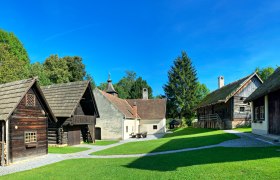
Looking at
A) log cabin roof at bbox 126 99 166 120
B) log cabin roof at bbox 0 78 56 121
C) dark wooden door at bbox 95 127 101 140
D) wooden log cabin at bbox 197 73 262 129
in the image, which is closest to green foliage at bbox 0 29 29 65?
log cabin roof at bbox 126 99 166 120

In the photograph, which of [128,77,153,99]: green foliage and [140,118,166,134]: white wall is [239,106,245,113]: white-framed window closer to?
[140,118,166,134]: white wall

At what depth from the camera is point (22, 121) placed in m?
18.6

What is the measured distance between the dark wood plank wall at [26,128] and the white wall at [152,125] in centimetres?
3185

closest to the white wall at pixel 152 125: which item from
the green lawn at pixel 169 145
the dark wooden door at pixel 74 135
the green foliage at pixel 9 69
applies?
the dark wooden door at pixel 74 135

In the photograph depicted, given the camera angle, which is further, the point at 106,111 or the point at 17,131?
the point at 106,111

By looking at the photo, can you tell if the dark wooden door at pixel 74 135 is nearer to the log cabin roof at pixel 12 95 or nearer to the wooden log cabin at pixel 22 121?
the wooden log cabin at pixel 22 121

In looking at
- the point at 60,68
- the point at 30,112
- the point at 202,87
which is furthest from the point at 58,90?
the point at 202,87

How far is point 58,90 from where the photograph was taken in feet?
99.3

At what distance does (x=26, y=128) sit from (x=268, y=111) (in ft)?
60.8

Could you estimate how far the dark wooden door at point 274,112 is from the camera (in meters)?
19.5

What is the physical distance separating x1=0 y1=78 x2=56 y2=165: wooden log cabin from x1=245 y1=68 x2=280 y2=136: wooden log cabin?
17181 mm

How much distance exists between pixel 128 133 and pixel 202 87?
5860 centimetres

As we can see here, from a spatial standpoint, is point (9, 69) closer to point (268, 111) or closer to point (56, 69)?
point (56, 69)

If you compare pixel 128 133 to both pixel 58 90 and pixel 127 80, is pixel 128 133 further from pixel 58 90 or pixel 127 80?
pixel 127 80
